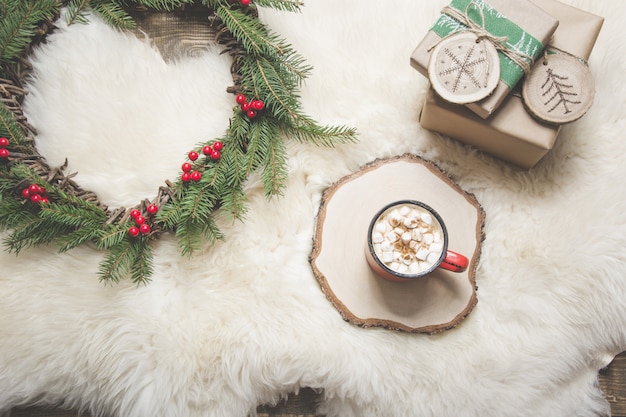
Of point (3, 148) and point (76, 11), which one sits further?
point (76, 11)

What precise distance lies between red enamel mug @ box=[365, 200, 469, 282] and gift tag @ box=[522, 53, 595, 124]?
0.29m

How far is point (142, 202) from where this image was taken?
0.91 metres

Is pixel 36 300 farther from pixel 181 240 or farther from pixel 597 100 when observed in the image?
pixel 597 100

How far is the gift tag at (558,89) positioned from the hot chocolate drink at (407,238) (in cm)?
29

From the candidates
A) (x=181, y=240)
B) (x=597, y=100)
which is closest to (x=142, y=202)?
(x=181, y=240)

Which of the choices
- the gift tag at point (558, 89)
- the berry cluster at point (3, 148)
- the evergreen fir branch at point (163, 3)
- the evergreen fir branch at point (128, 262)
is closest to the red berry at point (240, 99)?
the evergreen fir branch at point (163, 3)

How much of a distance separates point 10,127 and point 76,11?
30 cm

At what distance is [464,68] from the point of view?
84 cm

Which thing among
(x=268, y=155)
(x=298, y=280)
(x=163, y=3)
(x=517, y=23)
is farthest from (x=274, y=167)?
(x=517, y=23)

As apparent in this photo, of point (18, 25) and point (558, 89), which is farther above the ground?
point (18, 25)

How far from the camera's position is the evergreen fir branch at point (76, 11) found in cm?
97

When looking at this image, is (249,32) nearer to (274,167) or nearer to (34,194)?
(274,167)

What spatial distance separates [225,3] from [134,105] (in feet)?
0.98

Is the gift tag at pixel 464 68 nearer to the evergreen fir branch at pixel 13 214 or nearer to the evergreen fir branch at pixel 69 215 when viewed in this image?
the evergreen fir branch at pixel 69 215
